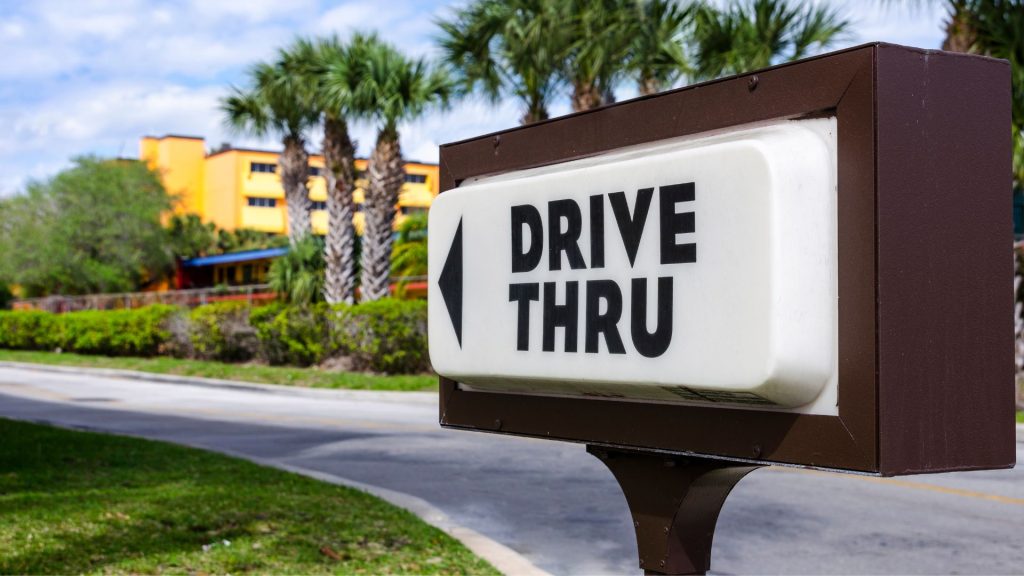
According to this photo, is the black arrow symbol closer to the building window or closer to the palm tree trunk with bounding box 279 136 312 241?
the palm tree trunk with bounding box 279 136 312 241

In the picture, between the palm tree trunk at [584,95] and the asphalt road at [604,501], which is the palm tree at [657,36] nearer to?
the palm tree trunk at [584,95]

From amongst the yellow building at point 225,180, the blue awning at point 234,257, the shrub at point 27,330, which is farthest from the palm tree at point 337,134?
the yellow building at point 225,180

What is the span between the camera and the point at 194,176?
7394 cm

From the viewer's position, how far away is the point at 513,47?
20031 mm

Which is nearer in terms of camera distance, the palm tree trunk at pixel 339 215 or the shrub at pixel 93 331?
the palm tree trunk at pixel 339 215

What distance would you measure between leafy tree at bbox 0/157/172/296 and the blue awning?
2463mm

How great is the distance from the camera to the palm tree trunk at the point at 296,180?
107 feet

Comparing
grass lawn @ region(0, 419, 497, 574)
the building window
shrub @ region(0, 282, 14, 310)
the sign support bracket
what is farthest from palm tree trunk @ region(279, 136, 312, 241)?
the building window

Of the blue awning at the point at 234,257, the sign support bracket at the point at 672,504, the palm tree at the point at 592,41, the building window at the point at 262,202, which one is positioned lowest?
the sign support bracket at the point at 672,504

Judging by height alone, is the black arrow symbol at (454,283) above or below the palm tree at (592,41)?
below

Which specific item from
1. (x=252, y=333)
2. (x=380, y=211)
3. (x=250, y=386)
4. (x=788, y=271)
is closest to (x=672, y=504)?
(x=788, y=271)

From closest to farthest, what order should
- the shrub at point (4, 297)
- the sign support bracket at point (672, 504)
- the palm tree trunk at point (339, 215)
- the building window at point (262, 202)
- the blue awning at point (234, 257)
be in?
the sign support bracket at point (672, 504) → the palm tree trunk at point (339, 215) → the blue awning at point (234, 257) → the shrub at point (4, 297) → the building window at point (262, 202)

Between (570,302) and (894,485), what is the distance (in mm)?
7845

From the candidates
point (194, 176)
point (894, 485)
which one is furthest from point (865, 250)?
point (194, 176)
